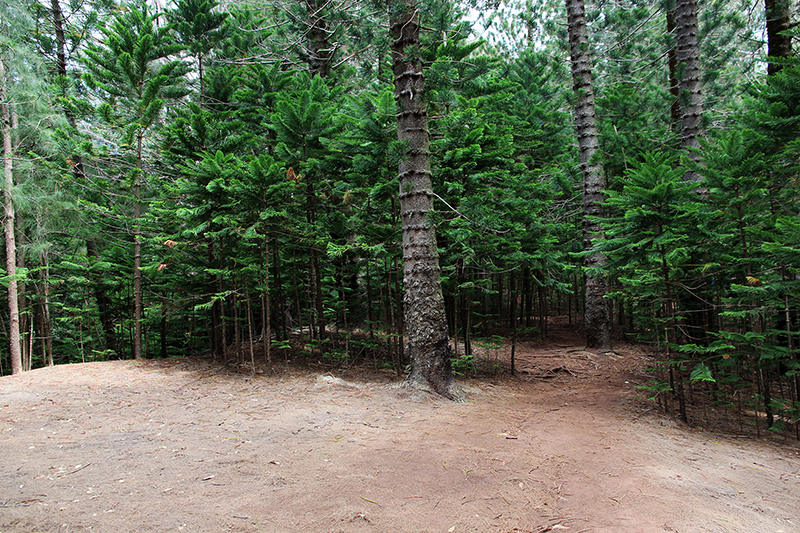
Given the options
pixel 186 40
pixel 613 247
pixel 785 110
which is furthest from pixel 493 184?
pixel 186 40

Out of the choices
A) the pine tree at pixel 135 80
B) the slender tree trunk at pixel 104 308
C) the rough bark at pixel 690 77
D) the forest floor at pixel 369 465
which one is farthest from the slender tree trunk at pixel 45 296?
the rough bark at pixel 690 77

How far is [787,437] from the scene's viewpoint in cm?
443

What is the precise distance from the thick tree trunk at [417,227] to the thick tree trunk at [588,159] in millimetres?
4951

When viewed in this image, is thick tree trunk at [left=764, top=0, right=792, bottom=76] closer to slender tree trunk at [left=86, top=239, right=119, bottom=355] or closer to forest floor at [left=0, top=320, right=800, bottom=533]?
forest floor at [left=0, top=320, right=800, bottom=533]

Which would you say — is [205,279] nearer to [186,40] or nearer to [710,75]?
[186,40]

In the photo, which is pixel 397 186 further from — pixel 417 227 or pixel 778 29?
pixel 778 29

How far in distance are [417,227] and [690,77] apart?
5928 mm

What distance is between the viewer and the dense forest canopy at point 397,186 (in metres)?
4.75

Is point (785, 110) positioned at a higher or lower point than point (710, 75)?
lower

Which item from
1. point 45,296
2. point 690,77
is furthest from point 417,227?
point 45,296

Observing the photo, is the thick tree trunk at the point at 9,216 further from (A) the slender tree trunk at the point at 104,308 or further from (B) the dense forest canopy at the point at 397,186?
(A) the slender tree trunk at the point at 104,308

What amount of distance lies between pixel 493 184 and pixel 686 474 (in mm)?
5804

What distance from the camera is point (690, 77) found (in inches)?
289

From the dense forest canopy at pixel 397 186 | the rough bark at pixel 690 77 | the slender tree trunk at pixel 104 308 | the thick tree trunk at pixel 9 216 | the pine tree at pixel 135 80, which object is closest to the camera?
the dense forest canopy at pixel 397 186
